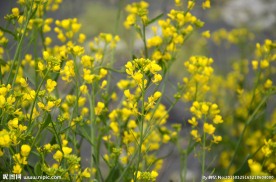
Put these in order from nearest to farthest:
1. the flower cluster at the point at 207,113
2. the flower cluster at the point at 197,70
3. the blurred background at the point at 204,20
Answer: the flower cluster at the point at 207,113 < the flower cluster at the point at 197,70 < the blurred background at the point at 204,20

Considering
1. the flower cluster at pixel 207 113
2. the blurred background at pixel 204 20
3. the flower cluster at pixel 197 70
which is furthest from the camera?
the blurred background at pixel 204 20

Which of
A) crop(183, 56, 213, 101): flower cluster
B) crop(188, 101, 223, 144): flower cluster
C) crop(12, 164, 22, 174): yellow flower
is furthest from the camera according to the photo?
crop(183, 56, 213, 101): flower cluster

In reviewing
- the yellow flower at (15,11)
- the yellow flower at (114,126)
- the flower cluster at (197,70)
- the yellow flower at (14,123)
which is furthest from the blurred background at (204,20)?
the yellow flower at (14,123)

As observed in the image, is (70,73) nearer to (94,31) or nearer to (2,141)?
(2,141)

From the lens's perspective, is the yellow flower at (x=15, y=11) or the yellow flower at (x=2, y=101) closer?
the yellow flower at (x=2, y=101)

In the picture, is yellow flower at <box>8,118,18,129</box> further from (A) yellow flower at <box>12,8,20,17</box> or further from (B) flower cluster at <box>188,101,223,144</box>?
(B) flower cluster at <box>188,101,223,144</box>

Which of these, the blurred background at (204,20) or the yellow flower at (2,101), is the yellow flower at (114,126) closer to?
the yellow flower at (2,101)

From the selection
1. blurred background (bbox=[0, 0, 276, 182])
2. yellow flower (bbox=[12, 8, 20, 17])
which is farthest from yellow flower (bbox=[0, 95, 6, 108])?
blurred background (bbox=[0, 0, 276, 182])

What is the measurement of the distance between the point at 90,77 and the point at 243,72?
1461 mm

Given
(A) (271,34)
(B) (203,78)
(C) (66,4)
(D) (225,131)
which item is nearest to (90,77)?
(B) (203,78)

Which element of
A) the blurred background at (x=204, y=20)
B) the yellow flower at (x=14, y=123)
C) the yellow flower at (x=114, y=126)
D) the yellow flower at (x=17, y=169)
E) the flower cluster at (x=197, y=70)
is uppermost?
the blurred background at (x=204, y=20)

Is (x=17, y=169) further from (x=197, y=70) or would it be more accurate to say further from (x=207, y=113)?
(x=197, y=70)

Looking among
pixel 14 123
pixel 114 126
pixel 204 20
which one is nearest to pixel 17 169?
pixel 14 123

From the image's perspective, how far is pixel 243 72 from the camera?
254cm
